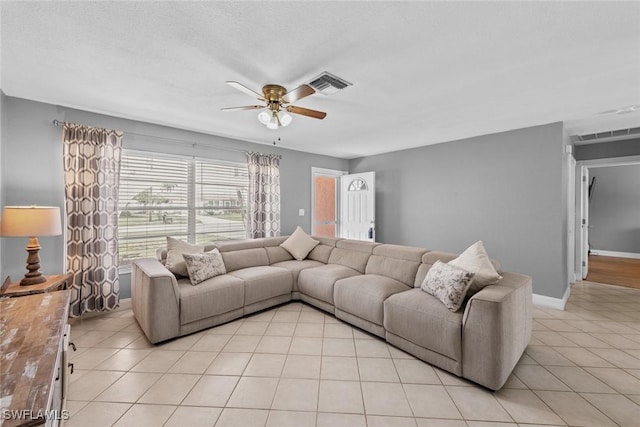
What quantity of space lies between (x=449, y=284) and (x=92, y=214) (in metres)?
3.99

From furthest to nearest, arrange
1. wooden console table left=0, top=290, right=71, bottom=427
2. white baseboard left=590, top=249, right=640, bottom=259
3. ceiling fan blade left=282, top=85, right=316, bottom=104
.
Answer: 1. white baseboard left=590, top=249, right=640, bottom=259
2. ceiling fan blade left=282, top=85, right=316, bottom=104
3. wooden console table left=0, top=290, right=71, bottom=427

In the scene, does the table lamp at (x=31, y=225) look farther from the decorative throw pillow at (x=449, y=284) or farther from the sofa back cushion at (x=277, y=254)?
the decorative throw pillow at (x=449, y=284)

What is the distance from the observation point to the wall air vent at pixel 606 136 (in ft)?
13.7

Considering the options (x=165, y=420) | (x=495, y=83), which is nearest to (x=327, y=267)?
(x=165, y=420)

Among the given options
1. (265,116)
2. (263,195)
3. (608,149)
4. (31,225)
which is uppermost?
(608,149)

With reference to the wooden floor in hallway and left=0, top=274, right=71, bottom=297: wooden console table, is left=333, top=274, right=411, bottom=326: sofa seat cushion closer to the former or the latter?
left=0, top=274, right=71, bottom=297: wooden console table

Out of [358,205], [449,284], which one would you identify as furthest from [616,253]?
[449,284]

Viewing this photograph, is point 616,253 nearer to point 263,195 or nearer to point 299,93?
point 263,195

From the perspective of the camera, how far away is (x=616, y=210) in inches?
270

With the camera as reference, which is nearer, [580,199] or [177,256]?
[177,256]

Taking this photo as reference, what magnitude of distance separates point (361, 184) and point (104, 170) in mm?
4432

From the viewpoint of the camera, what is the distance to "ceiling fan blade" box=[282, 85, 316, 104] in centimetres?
211

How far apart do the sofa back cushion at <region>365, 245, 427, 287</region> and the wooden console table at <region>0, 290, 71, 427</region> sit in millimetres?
2914

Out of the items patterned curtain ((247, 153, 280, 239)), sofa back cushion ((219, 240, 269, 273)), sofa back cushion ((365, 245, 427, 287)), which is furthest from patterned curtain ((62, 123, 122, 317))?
sofa back cushion ((365, 245, 427, 287))
